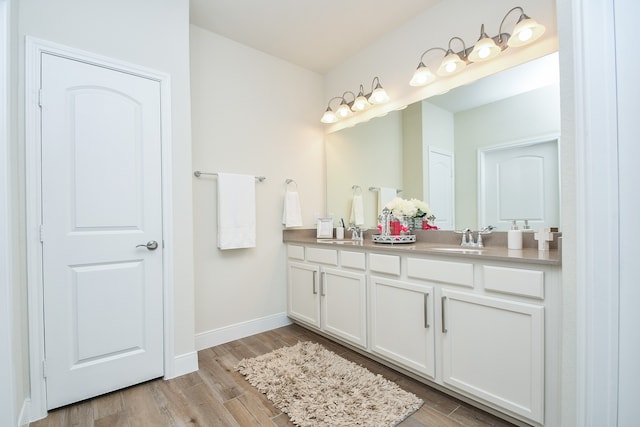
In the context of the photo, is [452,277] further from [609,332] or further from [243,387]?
[243,387]

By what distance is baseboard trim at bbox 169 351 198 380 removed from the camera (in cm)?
204

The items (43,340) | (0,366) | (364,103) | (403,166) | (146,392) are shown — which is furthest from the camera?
(364,103)

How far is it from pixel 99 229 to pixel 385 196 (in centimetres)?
214

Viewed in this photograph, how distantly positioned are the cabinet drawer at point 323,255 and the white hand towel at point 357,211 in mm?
593

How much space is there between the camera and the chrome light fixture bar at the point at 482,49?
1720 mm

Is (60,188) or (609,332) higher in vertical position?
(60,188)

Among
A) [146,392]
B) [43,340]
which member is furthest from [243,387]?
[43,340]

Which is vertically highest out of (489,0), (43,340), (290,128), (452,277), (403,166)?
(489,0)

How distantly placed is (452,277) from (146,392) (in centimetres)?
198

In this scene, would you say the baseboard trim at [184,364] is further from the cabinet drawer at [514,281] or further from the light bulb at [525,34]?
the light bulb at [525,34]

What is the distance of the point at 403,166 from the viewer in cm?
258

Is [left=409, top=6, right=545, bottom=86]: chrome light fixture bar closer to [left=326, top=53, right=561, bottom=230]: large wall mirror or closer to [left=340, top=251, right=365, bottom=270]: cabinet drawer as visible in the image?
[left=326, top=53, right=561, bottom=230]: large wall mirror

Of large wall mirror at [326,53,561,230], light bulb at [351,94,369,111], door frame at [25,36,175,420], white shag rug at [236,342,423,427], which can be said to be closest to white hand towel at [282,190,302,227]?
large wall mirror at [326,53,561,230]

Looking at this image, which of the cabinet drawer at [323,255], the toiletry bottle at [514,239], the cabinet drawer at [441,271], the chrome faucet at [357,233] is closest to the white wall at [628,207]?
the cabinet drawer at [441,271]
